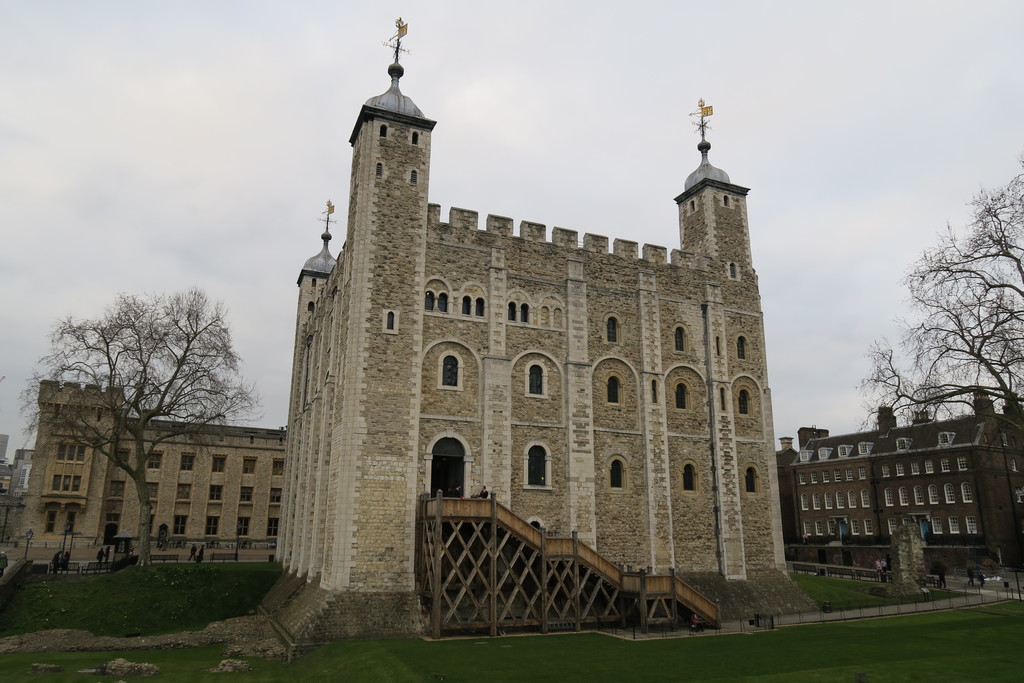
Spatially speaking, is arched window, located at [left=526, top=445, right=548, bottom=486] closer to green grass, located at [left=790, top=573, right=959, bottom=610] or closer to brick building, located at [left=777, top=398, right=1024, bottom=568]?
green grass, located at [left=790, top=573, right=959, bottom=610]

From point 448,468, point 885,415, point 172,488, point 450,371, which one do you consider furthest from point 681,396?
point 172,488

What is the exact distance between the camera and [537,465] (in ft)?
91.8

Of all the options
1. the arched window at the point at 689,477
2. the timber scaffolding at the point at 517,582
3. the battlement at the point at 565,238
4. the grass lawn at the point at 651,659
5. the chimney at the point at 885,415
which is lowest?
the grass lawn at the point at 651,659

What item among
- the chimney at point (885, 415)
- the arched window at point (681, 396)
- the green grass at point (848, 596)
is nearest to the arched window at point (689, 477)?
the arched window at point (681, 396)

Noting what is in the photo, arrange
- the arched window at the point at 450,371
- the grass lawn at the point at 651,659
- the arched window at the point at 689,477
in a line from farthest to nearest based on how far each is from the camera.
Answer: the arched window at the point at 689,477 → the arched window at the point at 450,371 → the grass lawn at the point at 651,659

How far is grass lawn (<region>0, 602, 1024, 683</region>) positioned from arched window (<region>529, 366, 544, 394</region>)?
9.85 meters

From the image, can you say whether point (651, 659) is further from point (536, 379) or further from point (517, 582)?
point (536, 379)

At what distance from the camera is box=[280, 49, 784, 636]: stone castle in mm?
24859

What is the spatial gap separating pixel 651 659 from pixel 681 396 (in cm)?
1514

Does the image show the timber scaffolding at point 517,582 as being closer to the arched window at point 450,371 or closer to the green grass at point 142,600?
the arched window at point 450,371

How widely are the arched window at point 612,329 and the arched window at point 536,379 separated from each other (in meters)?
3.95

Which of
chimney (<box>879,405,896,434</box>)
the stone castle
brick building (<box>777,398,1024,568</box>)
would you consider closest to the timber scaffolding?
the stone castle

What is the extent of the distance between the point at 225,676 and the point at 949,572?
45586 millimetres

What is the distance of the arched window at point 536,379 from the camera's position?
28.8 metres
